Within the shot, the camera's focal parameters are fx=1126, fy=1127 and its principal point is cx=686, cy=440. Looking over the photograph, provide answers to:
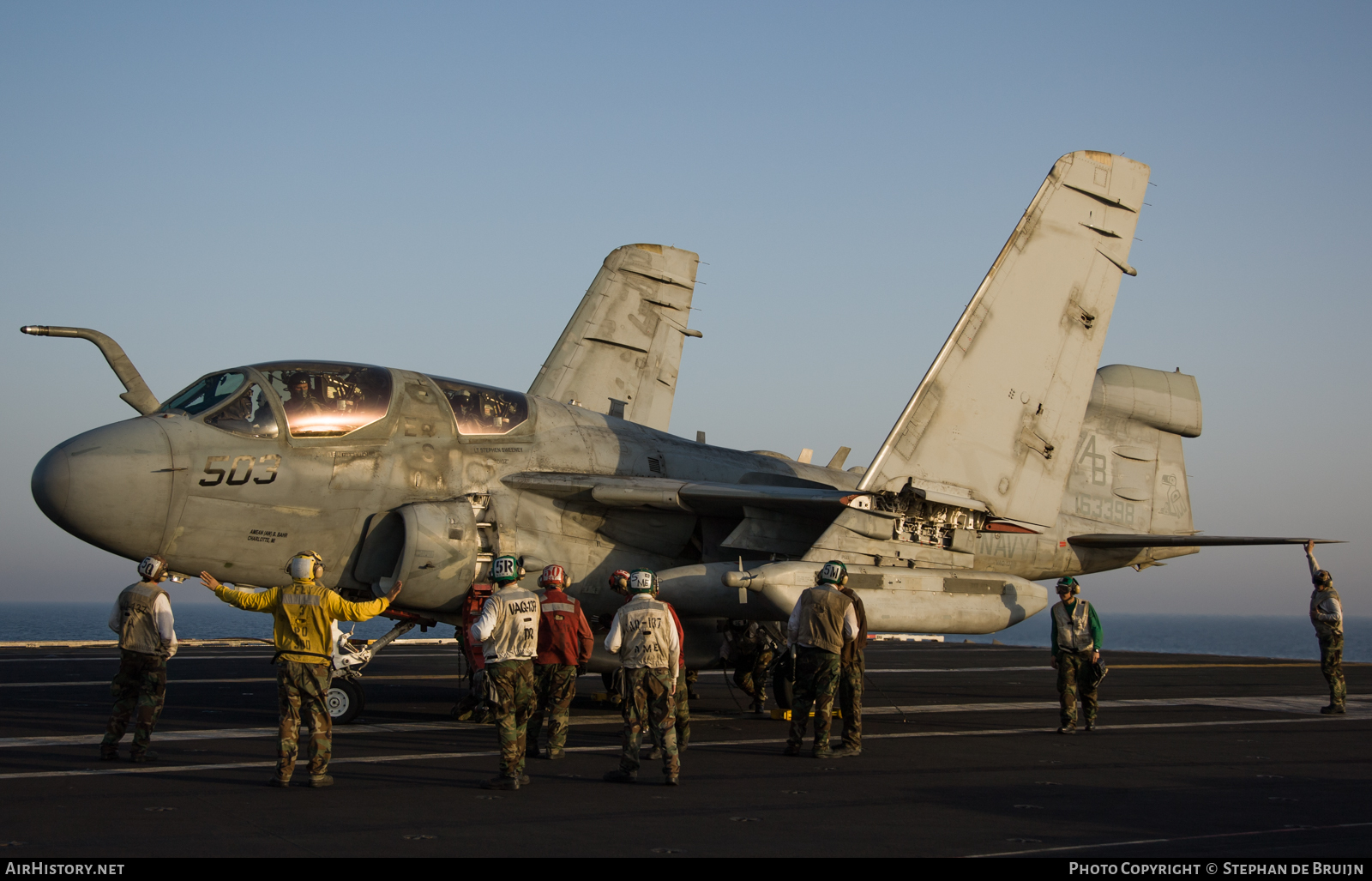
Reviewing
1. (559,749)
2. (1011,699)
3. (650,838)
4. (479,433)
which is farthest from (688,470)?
(650,838)

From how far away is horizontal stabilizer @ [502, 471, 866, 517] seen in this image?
43.9 feet

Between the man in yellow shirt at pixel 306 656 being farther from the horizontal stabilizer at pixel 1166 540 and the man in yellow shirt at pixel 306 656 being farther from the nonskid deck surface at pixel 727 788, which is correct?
the horizontal stabilizer at pixel 1166 540

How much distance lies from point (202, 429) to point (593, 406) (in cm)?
954

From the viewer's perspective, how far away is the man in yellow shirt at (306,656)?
8.70 metres

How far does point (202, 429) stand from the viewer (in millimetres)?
12047

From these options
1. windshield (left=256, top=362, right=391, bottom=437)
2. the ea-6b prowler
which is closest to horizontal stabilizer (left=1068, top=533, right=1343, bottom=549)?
the ea-6b prowler

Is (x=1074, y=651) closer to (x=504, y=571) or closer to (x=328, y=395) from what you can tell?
(x=504, y=571)

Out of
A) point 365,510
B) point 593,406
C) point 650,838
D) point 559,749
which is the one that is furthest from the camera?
point 593,406

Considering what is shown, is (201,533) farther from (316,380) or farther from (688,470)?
(688,470)

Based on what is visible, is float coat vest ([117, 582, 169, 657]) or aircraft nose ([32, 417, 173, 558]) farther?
aircraft nose ([32, 417, 173, 558])

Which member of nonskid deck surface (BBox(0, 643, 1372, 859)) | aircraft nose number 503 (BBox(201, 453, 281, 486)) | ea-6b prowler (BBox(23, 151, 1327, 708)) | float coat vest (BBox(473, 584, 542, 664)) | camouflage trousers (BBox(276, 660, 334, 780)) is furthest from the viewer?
ea-6b prowler (BBox(23, 151, 1327, 708))

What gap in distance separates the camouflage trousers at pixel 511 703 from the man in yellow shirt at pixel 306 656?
1095 mm

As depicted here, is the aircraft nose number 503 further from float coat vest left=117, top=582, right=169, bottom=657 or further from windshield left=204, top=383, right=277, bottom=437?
float coat vest left=117, top=582, right=169, bottom=657

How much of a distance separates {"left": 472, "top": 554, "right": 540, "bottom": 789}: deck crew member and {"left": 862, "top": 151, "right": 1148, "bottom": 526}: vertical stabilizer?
591cm
